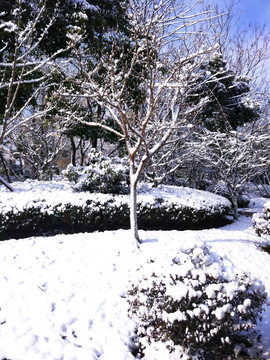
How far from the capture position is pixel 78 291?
377 cm

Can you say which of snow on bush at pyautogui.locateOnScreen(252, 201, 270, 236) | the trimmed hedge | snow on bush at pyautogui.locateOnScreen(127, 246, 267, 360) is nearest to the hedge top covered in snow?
the trimmed hedge

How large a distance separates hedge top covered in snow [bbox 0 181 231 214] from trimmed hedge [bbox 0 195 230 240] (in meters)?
0.10

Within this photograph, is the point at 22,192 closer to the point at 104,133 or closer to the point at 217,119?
the point at 104,133

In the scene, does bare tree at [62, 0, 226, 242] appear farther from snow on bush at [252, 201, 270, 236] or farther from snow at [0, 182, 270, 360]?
snow on bush at [252, 201, 270, 236]

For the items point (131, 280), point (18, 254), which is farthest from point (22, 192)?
point (131, 280)

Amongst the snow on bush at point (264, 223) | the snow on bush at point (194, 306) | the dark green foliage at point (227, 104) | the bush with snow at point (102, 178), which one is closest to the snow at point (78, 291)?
the snow on bush at point (194, 306)

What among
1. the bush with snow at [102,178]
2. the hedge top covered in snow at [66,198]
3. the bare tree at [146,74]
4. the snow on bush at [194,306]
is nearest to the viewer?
the snow on bush at [194,306]

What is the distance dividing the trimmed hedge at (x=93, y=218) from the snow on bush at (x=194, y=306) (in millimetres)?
3479

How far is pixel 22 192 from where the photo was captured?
6699 mm

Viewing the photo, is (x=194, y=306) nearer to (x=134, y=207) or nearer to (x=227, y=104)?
(x=134, y=207)

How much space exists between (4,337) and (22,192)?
15.4 feet

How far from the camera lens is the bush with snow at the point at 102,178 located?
7523 mm

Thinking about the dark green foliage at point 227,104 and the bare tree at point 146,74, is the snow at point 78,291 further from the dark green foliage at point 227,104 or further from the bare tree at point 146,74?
the dark green foliage at point 227,104

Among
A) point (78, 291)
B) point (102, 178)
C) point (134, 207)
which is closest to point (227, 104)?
point (102, 178)
